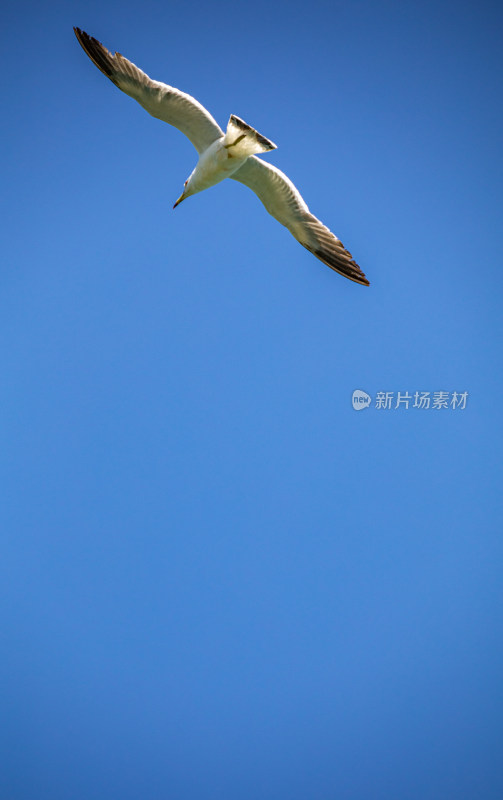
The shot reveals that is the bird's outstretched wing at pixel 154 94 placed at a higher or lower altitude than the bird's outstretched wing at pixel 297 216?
higher

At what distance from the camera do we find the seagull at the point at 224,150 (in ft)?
5.46

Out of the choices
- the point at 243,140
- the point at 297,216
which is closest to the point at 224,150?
the point at 243,140

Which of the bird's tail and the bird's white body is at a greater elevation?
the bird's white body

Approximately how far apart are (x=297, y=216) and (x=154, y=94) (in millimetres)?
539

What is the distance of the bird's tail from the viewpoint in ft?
5.17

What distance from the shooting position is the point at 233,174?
193 centimetres

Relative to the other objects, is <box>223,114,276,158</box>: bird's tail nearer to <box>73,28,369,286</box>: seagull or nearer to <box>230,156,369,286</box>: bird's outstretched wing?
<box>73,28,369,286</box>: seagull

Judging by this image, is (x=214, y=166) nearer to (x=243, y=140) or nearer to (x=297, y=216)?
(x=243, y=140)

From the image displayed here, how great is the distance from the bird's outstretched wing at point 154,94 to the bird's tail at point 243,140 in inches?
6.0

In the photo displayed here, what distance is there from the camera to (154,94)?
172 centimetres

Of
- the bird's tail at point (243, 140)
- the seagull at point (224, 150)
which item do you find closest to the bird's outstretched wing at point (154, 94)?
the seagull at point (224, 150)

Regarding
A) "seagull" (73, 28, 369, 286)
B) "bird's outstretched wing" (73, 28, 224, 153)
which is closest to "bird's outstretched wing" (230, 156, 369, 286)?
"seagull" (73, 28, 369, 286)

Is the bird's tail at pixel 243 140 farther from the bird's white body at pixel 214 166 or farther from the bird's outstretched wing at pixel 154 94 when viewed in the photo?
the bird's outstretched wing at pixel 154 94

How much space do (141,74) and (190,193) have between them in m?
0.40
